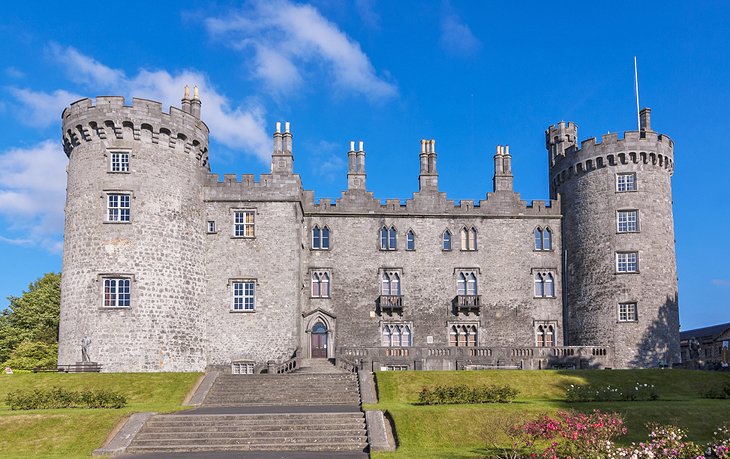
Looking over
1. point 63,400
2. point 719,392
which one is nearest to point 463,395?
point 719,392

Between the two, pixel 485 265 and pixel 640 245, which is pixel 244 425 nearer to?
pixel 485 265

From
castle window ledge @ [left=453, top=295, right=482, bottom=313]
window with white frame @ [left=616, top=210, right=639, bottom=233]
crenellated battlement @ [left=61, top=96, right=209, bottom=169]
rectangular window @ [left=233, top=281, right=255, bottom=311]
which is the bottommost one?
castle window ledge @ [left=453, top=295, right=482, bottom=313]

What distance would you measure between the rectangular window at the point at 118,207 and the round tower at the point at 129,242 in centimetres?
6

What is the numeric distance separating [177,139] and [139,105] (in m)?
2.81

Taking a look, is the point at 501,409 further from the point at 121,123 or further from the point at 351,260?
the point at 121,123

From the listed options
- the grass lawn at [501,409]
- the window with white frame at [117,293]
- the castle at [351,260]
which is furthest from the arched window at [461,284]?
the window with white frame at [117,293]

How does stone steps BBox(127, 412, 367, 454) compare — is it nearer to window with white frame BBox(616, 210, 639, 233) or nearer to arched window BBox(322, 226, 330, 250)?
arched window BBox(322, 226, 330, 250)

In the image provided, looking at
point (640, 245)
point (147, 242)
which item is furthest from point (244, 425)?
point (640, 245)

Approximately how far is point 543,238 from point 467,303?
23.0ft

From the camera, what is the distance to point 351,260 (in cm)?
4491

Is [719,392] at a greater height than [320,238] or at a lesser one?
lesser

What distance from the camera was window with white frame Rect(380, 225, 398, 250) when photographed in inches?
1781

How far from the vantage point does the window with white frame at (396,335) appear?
4438 centimetres

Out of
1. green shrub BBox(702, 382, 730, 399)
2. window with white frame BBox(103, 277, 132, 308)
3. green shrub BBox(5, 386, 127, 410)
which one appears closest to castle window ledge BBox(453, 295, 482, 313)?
green shrub BBox(702, 382, 730, 399)
